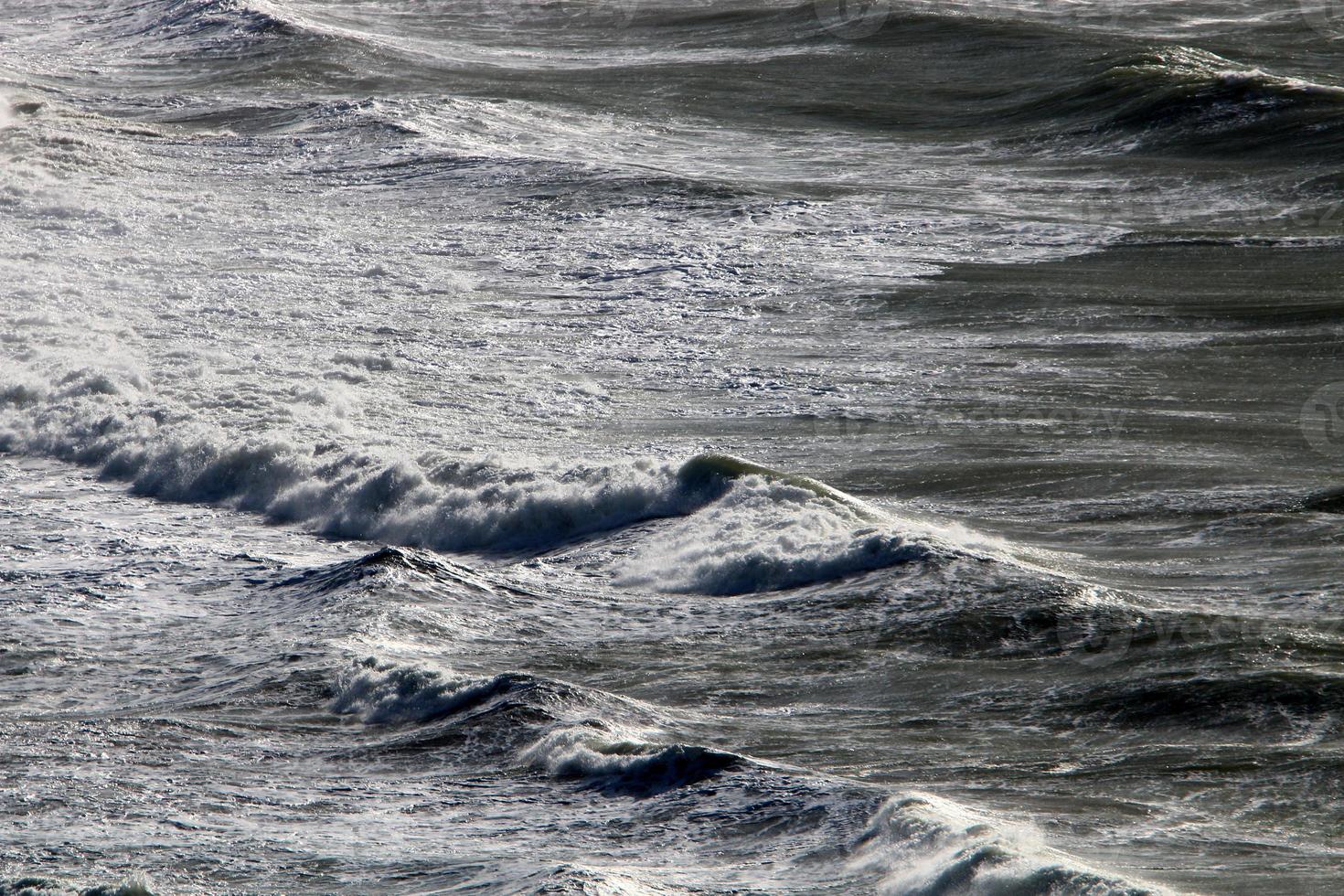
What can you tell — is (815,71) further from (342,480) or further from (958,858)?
(958,858)

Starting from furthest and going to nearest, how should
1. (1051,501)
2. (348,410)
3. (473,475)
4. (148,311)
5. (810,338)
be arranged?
(148,311), (810,338), (348,410), (473,475), (1051,501)

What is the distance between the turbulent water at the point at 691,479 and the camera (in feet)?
25.7

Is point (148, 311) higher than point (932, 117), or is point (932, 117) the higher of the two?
point (932, 117)

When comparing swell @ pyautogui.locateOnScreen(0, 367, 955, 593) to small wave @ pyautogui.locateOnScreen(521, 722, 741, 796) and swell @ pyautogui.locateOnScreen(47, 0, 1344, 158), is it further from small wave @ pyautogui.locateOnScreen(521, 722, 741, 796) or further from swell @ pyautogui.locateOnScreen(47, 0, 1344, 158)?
swell @ pyautogui.locateOnScreen(47, 0, 1344, 158)

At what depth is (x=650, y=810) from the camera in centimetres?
784

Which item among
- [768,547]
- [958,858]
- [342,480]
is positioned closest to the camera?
[958,858]

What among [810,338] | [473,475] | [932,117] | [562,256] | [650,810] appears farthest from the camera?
[932,117]

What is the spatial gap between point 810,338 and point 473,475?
4.30 m

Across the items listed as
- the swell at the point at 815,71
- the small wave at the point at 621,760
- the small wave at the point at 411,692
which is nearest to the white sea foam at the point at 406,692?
the small wave at the point at 411,692

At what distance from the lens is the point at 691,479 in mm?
12195

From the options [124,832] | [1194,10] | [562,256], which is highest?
[1194,10]

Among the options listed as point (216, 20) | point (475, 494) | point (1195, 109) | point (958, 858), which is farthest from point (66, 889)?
point (216, 20)

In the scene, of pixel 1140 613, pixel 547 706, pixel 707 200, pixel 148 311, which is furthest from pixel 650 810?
pixel 707 200

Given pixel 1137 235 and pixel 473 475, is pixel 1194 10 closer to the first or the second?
pixel 1137 235
